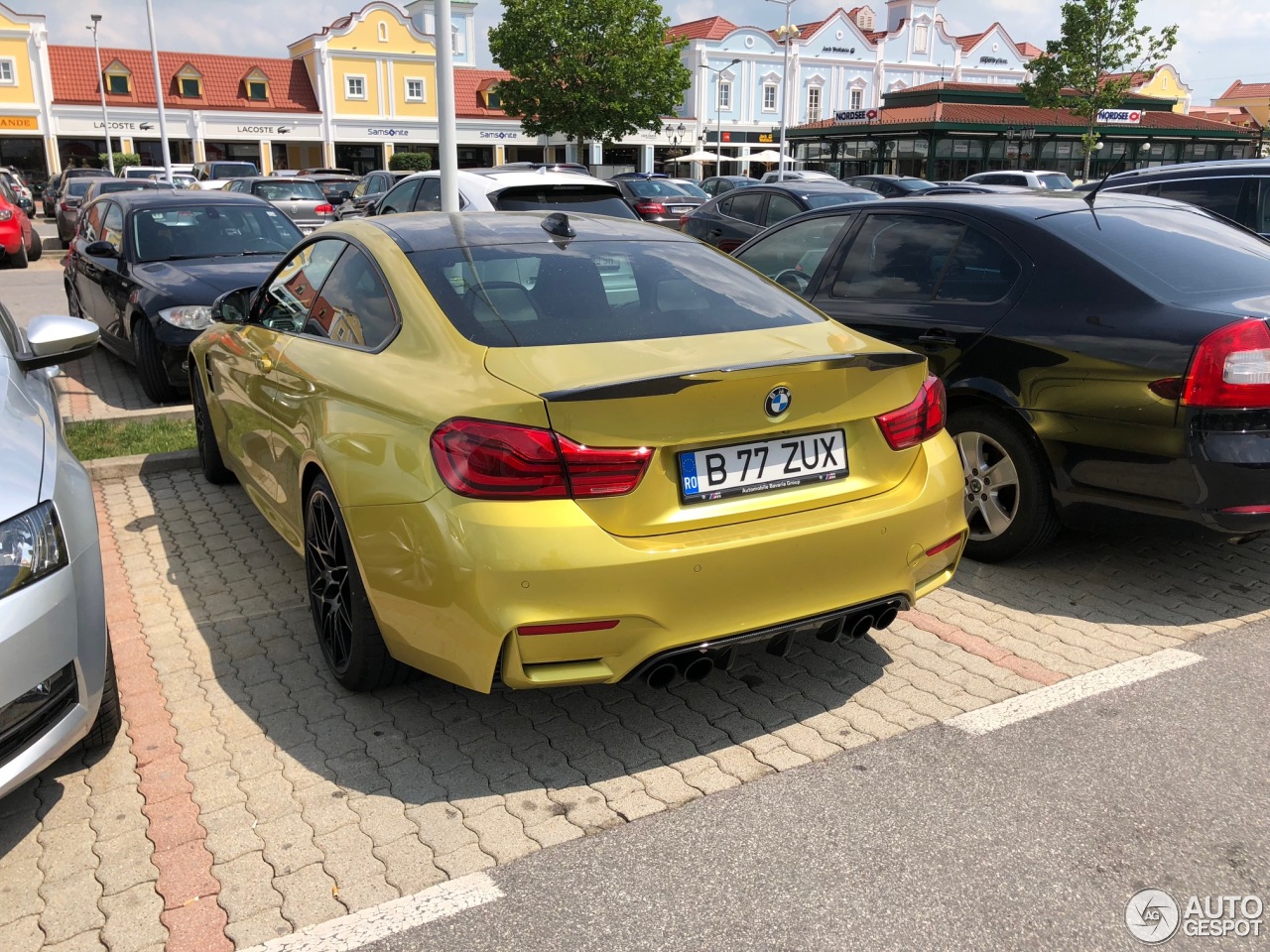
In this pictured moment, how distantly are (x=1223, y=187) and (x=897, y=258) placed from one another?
190 inches

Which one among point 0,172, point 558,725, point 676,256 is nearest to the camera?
point 558,725

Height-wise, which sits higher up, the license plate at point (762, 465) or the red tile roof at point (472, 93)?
the red tile roof at point (472, 93)

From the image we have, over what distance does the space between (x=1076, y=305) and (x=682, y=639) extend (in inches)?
100

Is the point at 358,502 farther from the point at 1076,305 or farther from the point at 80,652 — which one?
the point at 1076,305

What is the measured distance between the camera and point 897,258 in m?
5.43

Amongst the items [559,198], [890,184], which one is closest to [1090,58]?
[890,184]

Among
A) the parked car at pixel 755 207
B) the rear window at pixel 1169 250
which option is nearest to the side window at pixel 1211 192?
the rear window at pixel 1169 250

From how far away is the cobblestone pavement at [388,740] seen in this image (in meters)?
2.75

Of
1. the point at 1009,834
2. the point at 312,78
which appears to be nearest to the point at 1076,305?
the point at 1009,834

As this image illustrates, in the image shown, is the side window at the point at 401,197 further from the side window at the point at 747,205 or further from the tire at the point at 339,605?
the tire at the point at 339,605

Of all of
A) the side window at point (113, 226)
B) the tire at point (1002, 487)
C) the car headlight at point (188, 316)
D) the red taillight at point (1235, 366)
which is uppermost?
the side window at point (113, 226)

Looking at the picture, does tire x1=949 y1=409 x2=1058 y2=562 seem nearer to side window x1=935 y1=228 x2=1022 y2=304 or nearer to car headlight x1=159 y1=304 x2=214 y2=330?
side window x1=935 y1=228 x2=1022 y2=304

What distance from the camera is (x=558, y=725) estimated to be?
11.6 feet

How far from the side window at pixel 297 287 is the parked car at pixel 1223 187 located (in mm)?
6148
